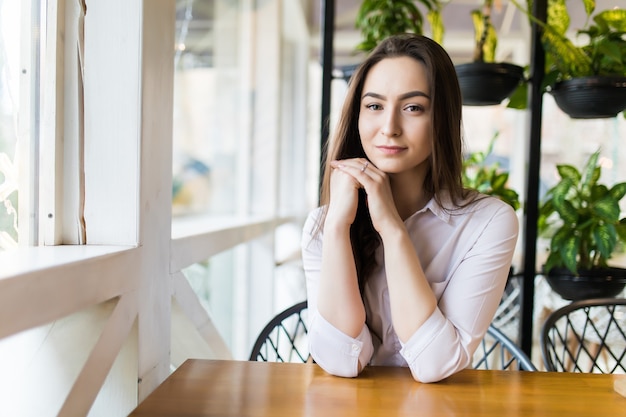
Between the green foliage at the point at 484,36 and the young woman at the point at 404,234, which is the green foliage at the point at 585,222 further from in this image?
the young woman at the point at 404,234

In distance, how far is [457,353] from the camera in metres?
1.16

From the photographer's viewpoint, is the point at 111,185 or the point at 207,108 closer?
the point at 111,185

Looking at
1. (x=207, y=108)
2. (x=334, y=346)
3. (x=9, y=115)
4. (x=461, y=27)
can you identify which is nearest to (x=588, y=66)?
(x=334, y=346)

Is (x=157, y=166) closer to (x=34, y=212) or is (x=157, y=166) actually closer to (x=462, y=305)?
(x=34, y=212)

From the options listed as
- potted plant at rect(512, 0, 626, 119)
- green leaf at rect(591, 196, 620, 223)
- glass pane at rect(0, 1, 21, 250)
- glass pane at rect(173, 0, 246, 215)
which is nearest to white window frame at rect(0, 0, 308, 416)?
glass pane at rect(0, 1, 21, 250)

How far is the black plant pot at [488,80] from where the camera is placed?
213 centimetres

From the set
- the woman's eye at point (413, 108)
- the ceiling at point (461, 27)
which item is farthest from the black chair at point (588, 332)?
the ceiling at point (461, 27)

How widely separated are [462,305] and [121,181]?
0.76 m

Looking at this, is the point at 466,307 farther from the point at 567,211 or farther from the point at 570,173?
the point at 570,173

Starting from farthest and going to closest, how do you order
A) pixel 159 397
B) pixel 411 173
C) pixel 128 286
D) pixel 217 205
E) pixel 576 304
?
pixel 217 205
pixel 576 304
pixel 411 173
pixel 128 286
pixel 159 397

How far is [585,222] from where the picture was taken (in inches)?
90.8

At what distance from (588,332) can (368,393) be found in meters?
2.02

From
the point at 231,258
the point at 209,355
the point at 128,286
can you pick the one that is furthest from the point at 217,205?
the point at 128,286

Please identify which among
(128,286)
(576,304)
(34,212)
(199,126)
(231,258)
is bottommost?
(231,258)
